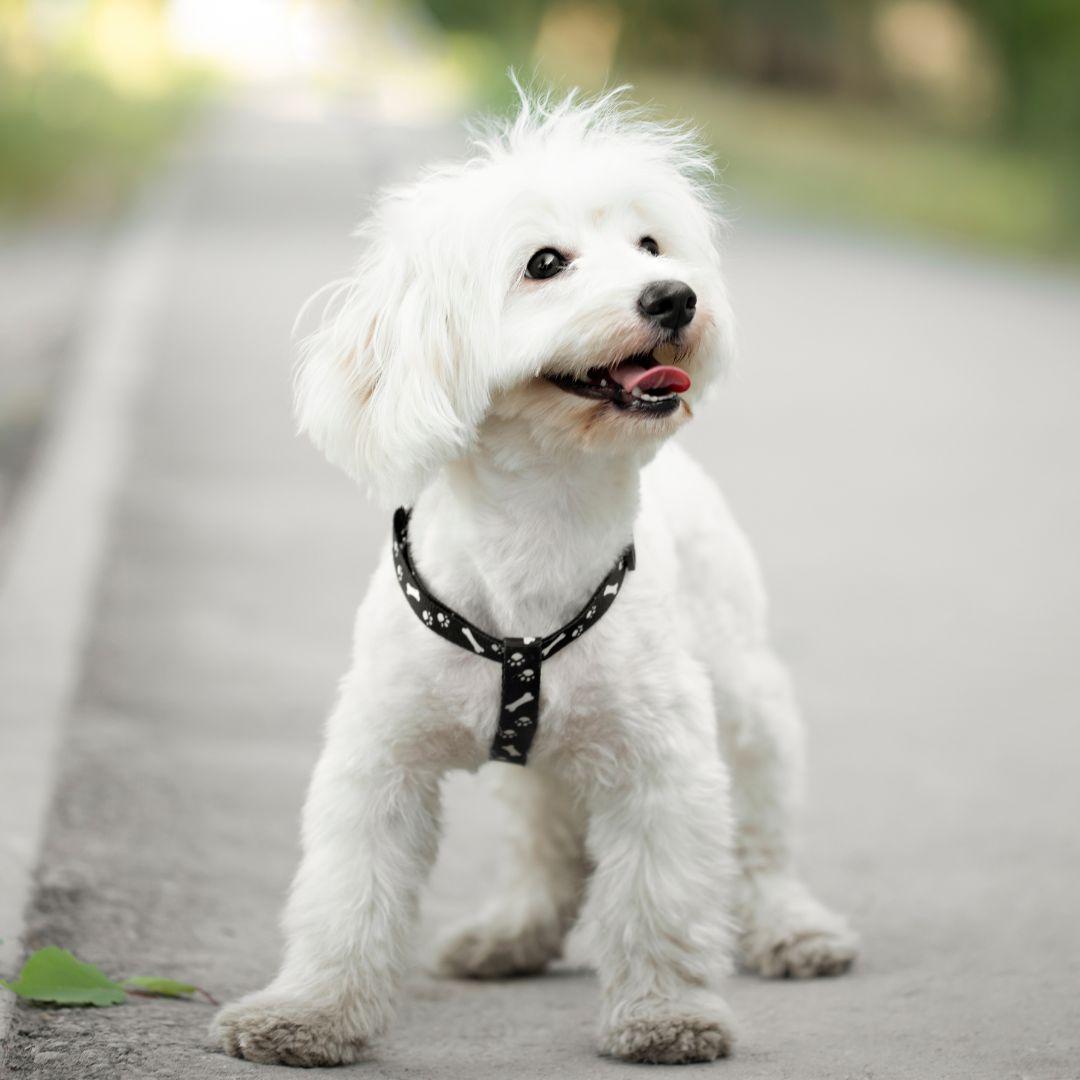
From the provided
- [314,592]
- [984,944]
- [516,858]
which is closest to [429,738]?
[516,858]

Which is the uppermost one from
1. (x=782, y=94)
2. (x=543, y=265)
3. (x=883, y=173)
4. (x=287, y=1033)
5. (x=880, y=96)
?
(x=782, y=94)

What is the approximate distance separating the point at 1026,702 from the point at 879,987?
2694mm

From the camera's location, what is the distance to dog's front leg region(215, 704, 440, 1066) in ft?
11.7

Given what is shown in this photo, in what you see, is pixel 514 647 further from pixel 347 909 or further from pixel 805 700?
pixel 805 700

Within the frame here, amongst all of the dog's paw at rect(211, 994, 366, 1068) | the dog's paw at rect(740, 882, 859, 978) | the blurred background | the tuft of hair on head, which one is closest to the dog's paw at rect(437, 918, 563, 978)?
the dog's paw at rect(740, 882, 859, 978)

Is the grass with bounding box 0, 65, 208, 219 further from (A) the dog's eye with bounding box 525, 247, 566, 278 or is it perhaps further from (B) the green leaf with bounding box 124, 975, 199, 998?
(A) the dog's eye with bounding box 525, 247, 566, 278

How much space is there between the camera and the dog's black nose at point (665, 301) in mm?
3508

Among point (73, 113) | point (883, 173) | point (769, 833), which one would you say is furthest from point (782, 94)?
point (769, 833)

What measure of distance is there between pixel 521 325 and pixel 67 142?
2783cm

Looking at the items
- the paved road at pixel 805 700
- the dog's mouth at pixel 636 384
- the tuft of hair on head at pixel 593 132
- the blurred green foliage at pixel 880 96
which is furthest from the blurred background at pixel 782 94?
the dog's mouth at pixel 636 384

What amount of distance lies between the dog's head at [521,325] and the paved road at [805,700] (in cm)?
96

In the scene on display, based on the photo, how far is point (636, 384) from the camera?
3572 mm

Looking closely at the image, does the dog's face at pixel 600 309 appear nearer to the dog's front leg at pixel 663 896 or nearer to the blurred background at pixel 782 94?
the dog's front leg at pixel 663 896

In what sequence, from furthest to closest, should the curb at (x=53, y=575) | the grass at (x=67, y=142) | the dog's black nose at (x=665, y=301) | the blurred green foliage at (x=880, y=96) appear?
1. the grass at (x=67, y=142)
2. the blurred green foliage at (x=880, y=96)
3. the curb at (x=53, y=575)
4. the dog's black nose at (x=665, y=301)
